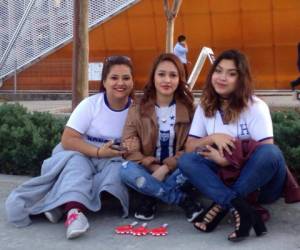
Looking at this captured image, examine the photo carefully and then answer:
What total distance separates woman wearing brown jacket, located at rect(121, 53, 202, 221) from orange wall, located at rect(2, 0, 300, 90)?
15.3 metres

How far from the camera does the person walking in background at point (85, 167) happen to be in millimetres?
4539

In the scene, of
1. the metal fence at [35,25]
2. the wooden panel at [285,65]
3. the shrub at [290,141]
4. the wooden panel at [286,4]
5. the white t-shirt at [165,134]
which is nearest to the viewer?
→ the white t-shirt at [165,134]

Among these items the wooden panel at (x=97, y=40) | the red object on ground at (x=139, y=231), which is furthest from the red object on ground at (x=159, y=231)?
the wooden panel at (x=97, y=40)

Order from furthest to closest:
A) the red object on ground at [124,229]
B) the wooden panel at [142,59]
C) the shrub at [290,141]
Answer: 1. the wooden panel at [142,59]
2. the shrub at [290,141]
3. the red object on ground at [124,229]

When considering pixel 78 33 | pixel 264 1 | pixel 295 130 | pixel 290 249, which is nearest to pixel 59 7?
pixel 264 1

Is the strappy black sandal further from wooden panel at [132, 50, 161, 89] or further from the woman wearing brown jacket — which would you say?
wooden panel at [132, 50, 161, 89]

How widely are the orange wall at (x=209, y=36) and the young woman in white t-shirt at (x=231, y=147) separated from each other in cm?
1565

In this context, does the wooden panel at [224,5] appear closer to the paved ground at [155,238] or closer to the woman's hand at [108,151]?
the paved ground at [155,238]

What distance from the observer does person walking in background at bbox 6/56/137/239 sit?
4539 mm

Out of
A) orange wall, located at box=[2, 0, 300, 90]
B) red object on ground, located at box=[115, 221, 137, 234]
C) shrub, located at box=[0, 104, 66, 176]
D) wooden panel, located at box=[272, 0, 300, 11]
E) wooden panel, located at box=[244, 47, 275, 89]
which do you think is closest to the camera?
red object on ground, located at box=[115, 221, 137, 234]

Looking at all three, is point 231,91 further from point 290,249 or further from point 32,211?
point 32,211

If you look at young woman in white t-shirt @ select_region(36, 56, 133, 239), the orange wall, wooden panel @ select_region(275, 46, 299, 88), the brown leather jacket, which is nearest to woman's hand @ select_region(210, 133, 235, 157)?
the brown leather jacket

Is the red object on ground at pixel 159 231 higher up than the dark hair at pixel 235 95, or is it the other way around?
the dark hair at pixel 235 95

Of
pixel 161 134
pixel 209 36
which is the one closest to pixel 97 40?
pixel 209 36
